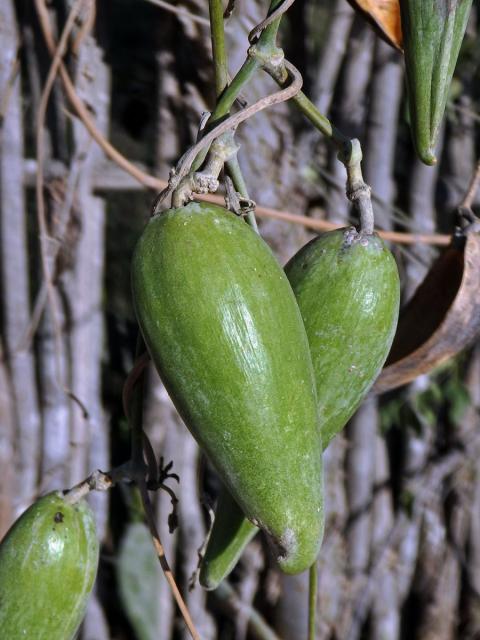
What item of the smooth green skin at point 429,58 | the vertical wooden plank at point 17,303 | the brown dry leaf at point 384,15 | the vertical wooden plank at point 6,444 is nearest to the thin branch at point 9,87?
the vertical wooden plank at point 17,303

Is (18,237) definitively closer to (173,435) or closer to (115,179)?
(115,179)

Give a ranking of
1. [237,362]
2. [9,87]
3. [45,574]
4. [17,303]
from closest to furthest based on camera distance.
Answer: [237,362], [45,574], [9,87], [17,303]

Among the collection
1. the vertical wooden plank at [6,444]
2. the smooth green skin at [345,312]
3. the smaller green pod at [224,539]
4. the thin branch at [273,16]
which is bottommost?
the vertical wooden plank at [6,444]

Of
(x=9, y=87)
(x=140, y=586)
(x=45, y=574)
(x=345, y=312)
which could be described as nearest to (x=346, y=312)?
(x=345, y=312)

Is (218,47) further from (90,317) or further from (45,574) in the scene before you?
(90,317)

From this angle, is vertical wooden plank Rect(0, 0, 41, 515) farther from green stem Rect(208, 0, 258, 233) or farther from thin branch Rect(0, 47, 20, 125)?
green stem Rect(208, 0, 258, 233)

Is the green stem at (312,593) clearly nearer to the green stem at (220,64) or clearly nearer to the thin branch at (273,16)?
the green stem at (220,64)

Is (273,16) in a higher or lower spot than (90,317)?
higher
